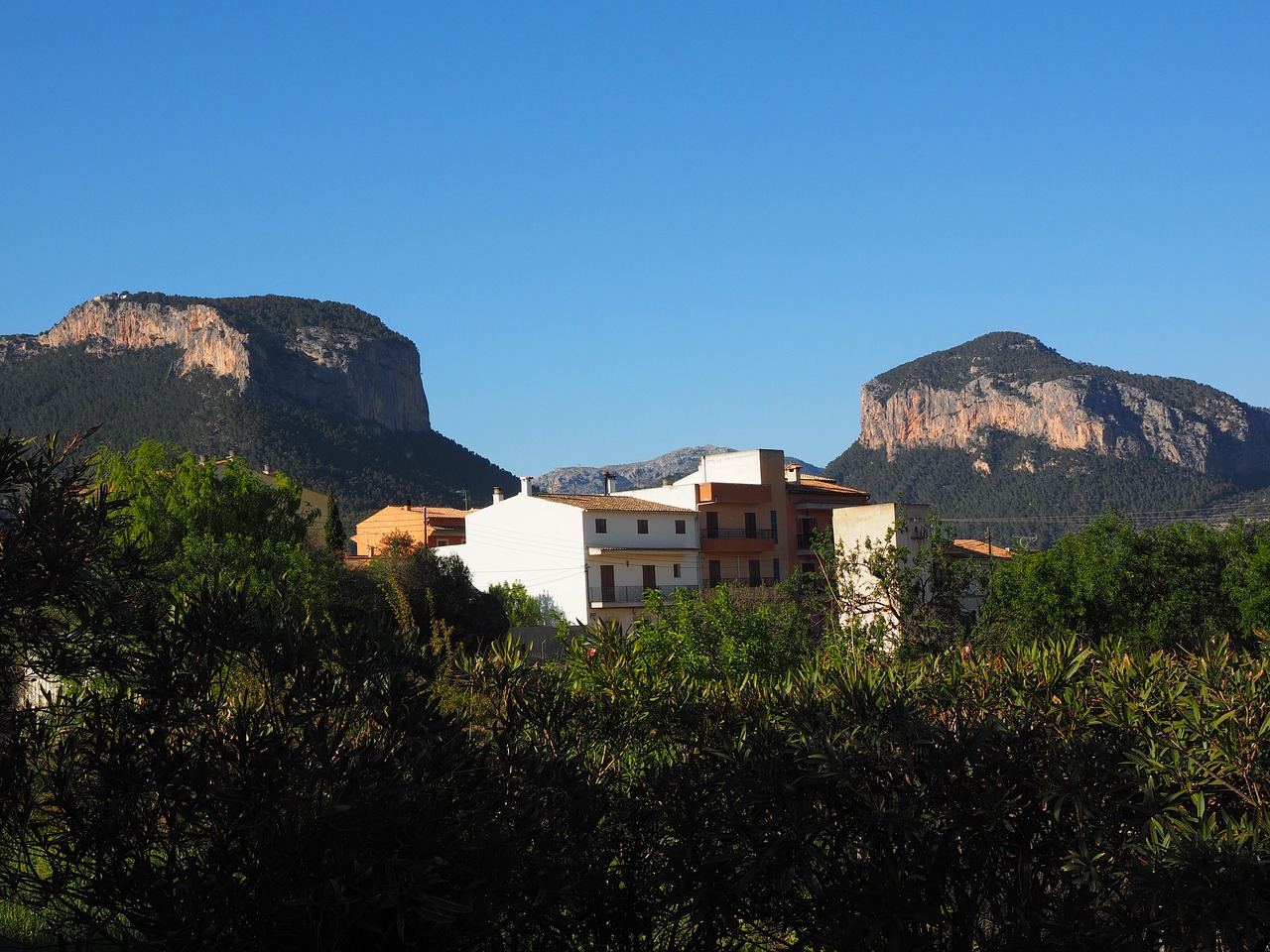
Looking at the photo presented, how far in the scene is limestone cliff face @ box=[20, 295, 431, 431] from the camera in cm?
9919

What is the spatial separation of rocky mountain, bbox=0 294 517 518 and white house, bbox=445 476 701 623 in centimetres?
3258

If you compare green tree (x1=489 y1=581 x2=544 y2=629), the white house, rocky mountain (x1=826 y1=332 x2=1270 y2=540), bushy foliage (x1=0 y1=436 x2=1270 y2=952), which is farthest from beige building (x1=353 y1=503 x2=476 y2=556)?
bushy foliage (x1=0 y1=436 x2=1270 y2=952)

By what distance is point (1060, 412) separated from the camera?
105 meters

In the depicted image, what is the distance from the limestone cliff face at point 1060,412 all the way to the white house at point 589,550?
59.2 meters

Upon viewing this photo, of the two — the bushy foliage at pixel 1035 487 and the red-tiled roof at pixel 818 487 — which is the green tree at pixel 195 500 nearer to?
the red-tiled roof at pixel 818 487

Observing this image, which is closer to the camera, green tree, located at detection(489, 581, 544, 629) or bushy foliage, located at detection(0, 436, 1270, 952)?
bushy foliage, located at detection(0, 436, 1270, 952)

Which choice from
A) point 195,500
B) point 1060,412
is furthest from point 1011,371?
point 195,500

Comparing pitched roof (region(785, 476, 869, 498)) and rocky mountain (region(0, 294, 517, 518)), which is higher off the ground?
rocky mountain (region(0, 294, 517, 518))

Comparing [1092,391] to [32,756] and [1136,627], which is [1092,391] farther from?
[32,756]

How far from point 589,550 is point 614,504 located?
3.14 meters

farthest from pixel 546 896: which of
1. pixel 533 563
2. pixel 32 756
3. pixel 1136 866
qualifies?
pixel 533 563

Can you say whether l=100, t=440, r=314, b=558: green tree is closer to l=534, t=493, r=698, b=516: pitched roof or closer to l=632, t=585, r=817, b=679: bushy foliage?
l=534, t=493, r=698, b=516: pitched roof

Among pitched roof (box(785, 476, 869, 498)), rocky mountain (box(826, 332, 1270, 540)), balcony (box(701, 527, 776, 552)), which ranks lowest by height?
balcony (box(701, 527, 776, 552))

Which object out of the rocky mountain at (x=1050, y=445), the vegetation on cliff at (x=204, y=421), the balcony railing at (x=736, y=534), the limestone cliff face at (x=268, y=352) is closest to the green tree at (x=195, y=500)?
the balcony railing at (x=736, y=534)
